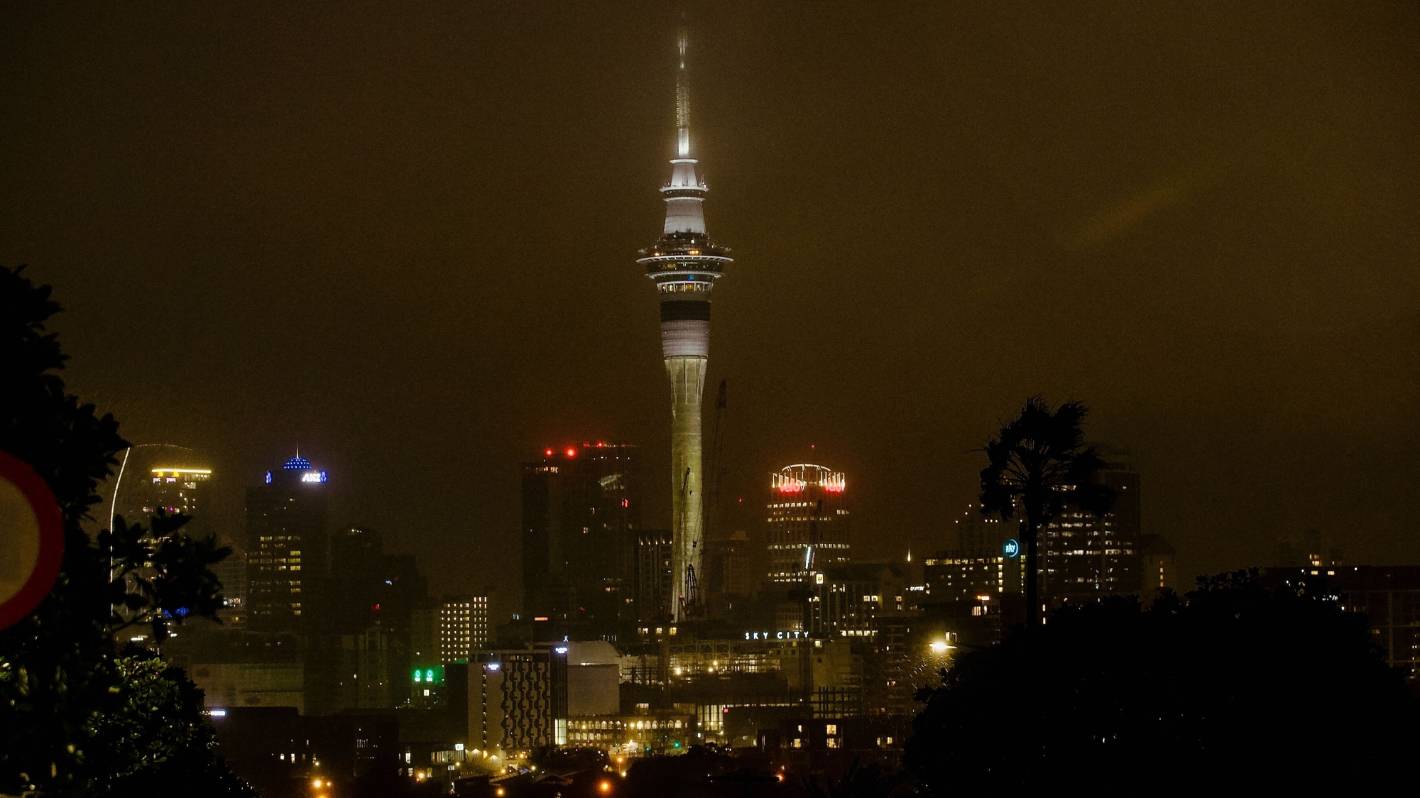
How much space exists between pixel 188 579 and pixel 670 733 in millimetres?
173302

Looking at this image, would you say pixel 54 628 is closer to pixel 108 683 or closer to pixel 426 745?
pixel 108 683

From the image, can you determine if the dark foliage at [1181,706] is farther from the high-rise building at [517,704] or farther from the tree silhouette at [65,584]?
the high-rise building at [517,704]

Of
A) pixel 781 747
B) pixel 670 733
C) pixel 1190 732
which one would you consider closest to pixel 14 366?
pixel 1190 732

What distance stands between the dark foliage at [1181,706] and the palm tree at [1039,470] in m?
1.95

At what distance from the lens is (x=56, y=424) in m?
19.0

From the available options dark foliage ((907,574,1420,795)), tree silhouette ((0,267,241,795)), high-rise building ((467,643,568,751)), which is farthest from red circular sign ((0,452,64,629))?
high-rise building ((467,643,568,751))

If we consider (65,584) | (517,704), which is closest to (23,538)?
(65,584)

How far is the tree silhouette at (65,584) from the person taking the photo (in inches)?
722

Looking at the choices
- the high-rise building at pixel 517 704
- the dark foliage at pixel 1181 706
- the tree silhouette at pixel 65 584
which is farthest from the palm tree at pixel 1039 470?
the high-rise building at pixel 517 704

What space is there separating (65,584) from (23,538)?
222 inches

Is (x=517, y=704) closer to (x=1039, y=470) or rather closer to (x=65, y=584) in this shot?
(x=1039, y=470)

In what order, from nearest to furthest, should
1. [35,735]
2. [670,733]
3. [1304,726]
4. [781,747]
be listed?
[35,735]
[1304,726]
[781,747]
[670,733]

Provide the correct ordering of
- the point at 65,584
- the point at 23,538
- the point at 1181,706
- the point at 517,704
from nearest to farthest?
the point at 23,538
the point at 65,584
the point at 1181,706
the point at 517,704

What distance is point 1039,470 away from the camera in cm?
4419
